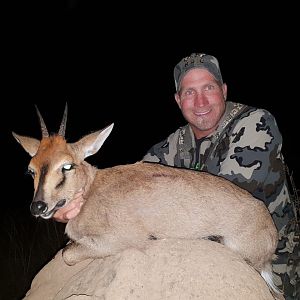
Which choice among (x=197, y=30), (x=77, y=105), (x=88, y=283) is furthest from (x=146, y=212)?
(x=197, y=30)

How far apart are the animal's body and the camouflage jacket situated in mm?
937

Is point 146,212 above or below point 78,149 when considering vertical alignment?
below

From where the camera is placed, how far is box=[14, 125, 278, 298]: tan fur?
17.0 feet

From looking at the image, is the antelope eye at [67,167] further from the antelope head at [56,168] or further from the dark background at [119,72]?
the dark background at [119,72]

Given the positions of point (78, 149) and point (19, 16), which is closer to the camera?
point (78, 149)

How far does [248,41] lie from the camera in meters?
56.0

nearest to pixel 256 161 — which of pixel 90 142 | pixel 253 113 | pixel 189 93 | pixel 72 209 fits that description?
pixel 253 113

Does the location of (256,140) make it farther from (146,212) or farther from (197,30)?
(197,30)

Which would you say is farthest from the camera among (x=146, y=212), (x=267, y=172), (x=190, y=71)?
(x=190, y=71)

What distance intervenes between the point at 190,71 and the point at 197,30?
183 feet

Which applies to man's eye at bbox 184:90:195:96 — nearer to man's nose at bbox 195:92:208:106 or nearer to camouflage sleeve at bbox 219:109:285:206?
man's nose at bbox 195:92:208:106

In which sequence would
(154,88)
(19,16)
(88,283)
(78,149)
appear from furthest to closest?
(19,16), (154,88), (78,149), (88,283)

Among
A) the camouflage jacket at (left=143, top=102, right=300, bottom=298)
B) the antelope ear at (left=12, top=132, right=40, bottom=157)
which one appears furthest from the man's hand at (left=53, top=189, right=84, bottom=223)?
the camouflage jacket at (left=143, top=102, right=300, bottom=298)

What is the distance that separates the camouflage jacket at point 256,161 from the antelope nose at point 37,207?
91.9 inches
